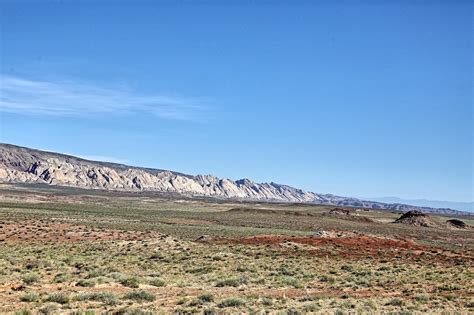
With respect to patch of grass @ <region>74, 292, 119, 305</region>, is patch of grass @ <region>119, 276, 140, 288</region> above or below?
below

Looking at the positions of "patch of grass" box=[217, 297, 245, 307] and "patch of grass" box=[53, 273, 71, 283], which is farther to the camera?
"patch of grass" box=[53, 273, 71, 283]

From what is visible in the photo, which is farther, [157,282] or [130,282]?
[157,282]

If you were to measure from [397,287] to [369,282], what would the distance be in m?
1.62

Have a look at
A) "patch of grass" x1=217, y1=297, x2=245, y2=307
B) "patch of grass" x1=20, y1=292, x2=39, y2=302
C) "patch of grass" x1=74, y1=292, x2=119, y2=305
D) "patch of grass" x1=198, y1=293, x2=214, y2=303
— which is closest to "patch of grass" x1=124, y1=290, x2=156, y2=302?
"patch of grass" x1=74, y1=292, x2=119, y2=305

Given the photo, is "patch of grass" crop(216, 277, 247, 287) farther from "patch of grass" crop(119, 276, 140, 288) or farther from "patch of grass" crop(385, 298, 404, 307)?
"patch of grass" crop(385, 298, 404, 307)

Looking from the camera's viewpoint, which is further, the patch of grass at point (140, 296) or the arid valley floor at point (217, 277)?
the patch of grass at point (140, 296)

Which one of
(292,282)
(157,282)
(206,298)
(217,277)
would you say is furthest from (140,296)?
(292,282)

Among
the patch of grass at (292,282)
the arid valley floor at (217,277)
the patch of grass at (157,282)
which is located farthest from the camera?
the patch of grass at (292,282)

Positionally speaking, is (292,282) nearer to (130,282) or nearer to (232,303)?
(232,303)

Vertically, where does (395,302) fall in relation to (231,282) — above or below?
above

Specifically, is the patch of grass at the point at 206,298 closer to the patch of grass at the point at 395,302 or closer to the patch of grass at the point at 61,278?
the patch of grass at the point at 395,302

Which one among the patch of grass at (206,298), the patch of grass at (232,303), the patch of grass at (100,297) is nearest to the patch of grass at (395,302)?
the patch of grass at (232,303)

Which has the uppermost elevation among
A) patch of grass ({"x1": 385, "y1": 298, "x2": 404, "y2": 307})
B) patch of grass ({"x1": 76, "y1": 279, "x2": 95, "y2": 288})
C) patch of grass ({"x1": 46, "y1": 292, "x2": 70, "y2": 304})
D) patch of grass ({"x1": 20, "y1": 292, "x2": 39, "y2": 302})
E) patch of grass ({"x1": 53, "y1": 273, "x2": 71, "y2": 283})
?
patch of grass ({"x1": 385, "y1": 298, "x2": 404, "y2": 307})

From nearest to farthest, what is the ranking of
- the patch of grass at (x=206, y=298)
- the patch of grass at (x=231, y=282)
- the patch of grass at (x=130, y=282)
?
the patch of grass at (x=206, y=298) → the patch of grass at (x=130, y=282) → the patch of grass at (x=231, y=282)
